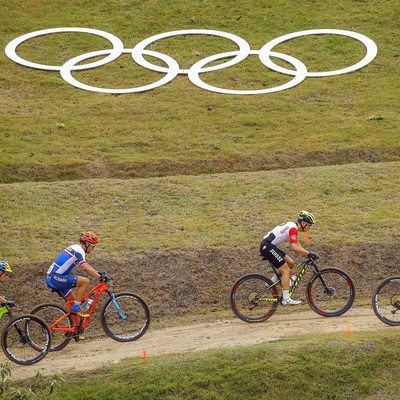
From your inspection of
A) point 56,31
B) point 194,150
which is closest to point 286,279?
point 194,150

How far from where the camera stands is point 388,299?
19.9 metres

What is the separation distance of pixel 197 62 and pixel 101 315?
2401cm

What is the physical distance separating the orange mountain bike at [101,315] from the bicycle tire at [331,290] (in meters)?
4.07

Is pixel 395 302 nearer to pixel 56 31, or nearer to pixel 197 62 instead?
pixel 197 62

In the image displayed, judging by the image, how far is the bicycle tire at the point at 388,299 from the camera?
19.5m

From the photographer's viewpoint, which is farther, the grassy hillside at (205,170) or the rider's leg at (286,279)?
the rider's leg at (286,279)

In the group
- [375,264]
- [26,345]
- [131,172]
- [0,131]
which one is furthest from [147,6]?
[26,345]

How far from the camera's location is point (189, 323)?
20.8 meters

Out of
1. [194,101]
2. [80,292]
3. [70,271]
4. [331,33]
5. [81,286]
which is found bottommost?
[194,101]

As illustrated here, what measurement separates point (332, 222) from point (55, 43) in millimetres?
22568

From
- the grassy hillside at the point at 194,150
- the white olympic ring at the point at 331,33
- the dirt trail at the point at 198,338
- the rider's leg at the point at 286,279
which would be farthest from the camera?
the white olympic ring at the point at 331,33

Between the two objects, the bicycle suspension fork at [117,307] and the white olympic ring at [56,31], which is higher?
the bicycle suspension fork at [117,307]

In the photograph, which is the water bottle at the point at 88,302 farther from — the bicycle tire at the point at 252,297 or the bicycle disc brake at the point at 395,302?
the bicycle disc brake at the point at 395,302

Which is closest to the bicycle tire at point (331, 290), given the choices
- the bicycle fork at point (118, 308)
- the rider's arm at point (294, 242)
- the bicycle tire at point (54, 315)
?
the rider's arm at point (294, 242)
